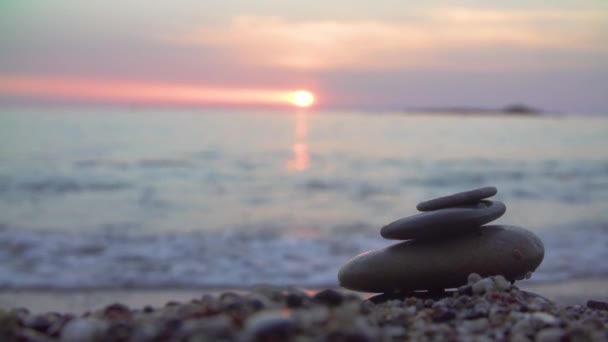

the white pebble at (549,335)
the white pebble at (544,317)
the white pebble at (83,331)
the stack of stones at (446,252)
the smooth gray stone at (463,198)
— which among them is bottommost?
the white pebble at (549,335)

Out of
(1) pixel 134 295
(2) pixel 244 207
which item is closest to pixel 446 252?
(1) pixel 134 295

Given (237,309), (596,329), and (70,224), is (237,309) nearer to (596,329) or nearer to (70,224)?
(596,329)

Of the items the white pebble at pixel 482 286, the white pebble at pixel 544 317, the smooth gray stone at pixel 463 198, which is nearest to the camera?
the white pebble at pixel 544 317

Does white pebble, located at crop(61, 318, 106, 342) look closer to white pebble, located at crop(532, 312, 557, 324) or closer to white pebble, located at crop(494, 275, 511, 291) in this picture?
white pebble, located at crop(532, 312, 557, 324)

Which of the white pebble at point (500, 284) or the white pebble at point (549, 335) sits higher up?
the white pebble at point (500, 284)

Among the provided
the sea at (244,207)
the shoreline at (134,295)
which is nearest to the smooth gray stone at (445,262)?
the shoreline at (134,295)

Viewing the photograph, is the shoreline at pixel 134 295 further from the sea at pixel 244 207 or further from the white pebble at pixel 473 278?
the white pebble at pixel 473 278
